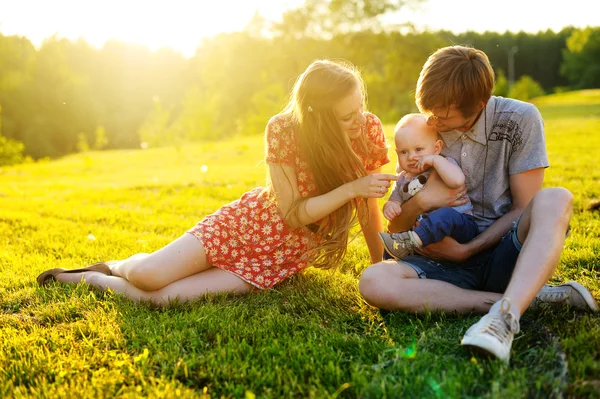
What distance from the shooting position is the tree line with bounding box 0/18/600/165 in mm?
31109

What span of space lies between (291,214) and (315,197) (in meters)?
0.18

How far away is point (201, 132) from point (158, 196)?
59.0 ft

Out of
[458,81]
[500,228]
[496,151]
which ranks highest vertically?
[458,81]

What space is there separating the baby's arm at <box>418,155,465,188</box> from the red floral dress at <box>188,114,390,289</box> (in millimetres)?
515

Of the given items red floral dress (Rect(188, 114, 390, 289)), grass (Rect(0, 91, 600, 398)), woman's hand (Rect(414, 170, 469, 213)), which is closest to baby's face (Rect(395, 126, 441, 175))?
woman's hand (Rect(414, 170, 469, 213))

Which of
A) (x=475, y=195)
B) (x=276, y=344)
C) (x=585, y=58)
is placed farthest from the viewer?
(x=585, y=58)

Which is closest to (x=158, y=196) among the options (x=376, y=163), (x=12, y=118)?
(x=376, y=163)

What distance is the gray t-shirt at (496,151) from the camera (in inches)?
108

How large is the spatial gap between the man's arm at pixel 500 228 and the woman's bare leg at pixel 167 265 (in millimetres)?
1340

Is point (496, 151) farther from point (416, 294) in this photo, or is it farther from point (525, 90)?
point (525, 90)

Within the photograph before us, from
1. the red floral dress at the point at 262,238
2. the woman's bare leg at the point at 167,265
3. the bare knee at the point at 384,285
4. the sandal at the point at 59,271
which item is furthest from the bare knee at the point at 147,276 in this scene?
the bare knee at the point at 384,285

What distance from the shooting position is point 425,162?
2854mm

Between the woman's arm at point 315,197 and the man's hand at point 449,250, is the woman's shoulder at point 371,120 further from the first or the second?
the man's hand at point 449,250

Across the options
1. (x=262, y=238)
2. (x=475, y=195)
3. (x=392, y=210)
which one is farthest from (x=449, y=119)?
(x=262, y=238)
